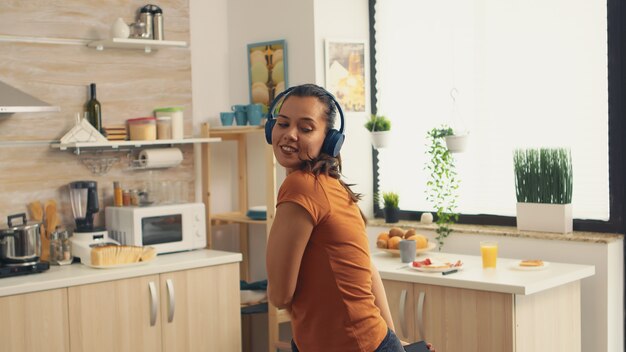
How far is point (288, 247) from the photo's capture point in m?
1.69

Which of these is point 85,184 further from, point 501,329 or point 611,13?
point 611,13

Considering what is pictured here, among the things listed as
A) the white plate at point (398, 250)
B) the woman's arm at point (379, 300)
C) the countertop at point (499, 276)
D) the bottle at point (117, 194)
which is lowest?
the countertop at point (499, 276)

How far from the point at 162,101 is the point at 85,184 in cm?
71

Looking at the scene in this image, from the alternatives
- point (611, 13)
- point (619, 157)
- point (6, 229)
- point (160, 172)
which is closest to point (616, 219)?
point (619, 157)

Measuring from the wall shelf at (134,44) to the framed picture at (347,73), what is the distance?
0.81 m

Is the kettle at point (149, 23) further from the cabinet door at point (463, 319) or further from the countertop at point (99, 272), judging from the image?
the cabinet door at point (463, 319)

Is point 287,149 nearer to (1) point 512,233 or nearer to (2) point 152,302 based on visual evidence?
(2) point 152,302

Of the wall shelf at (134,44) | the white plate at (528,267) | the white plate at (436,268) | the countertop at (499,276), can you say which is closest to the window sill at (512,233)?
the countertop at (499,276)

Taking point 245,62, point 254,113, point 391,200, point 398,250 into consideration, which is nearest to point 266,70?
point 245,62

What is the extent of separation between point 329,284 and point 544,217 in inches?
89.7

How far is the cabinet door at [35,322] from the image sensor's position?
3258mm

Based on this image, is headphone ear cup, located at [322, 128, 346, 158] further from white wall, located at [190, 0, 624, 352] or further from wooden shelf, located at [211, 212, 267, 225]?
wooden shelf, located at [211, 212, 267, 225]

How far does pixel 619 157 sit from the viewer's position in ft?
11.8

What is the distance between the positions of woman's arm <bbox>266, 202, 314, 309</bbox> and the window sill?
2226mm
